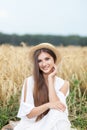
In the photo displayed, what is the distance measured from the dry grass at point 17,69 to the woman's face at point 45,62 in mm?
1052

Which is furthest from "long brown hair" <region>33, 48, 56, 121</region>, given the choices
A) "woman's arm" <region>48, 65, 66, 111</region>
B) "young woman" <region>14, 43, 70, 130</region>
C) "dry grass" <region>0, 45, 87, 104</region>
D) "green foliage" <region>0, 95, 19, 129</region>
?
"dry grass" <region>0, 45, 87, 104</region>

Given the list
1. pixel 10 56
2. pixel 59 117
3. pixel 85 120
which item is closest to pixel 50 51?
pixel 59 117

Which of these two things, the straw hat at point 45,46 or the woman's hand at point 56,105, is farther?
the straw hat at point 45,46

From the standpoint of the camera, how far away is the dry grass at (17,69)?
195 inches

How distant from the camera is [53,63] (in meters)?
3.98

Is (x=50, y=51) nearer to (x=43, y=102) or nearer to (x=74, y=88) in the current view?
(x=43, y=102)

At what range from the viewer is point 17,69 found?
17.4 feet

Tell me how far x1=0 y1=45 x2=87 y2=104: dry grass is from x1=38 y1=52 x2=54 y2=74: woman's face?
3.45ft

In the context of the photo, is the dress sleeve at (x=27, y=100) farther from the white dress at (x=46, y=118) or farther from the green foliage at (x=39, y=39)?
the green foliage at (x=39, y=39)

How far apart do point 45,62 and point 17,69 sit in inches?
55.8

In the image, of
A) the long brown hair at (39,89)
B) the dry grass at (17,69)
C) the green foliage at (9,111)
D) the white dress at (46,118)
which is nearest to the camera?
the white dress at (46,118)

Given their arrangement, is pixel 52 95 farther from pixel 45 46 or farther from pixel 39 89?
pixel 45 46

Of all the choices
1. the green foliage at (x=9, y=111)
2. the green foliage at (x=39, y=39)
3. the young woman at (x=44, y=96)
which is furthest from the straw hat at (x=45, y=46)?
the green foliage at (x=39, y=39)

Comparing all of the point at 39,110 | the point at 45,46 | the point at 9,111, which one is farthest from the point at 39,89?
the point at 9,111
